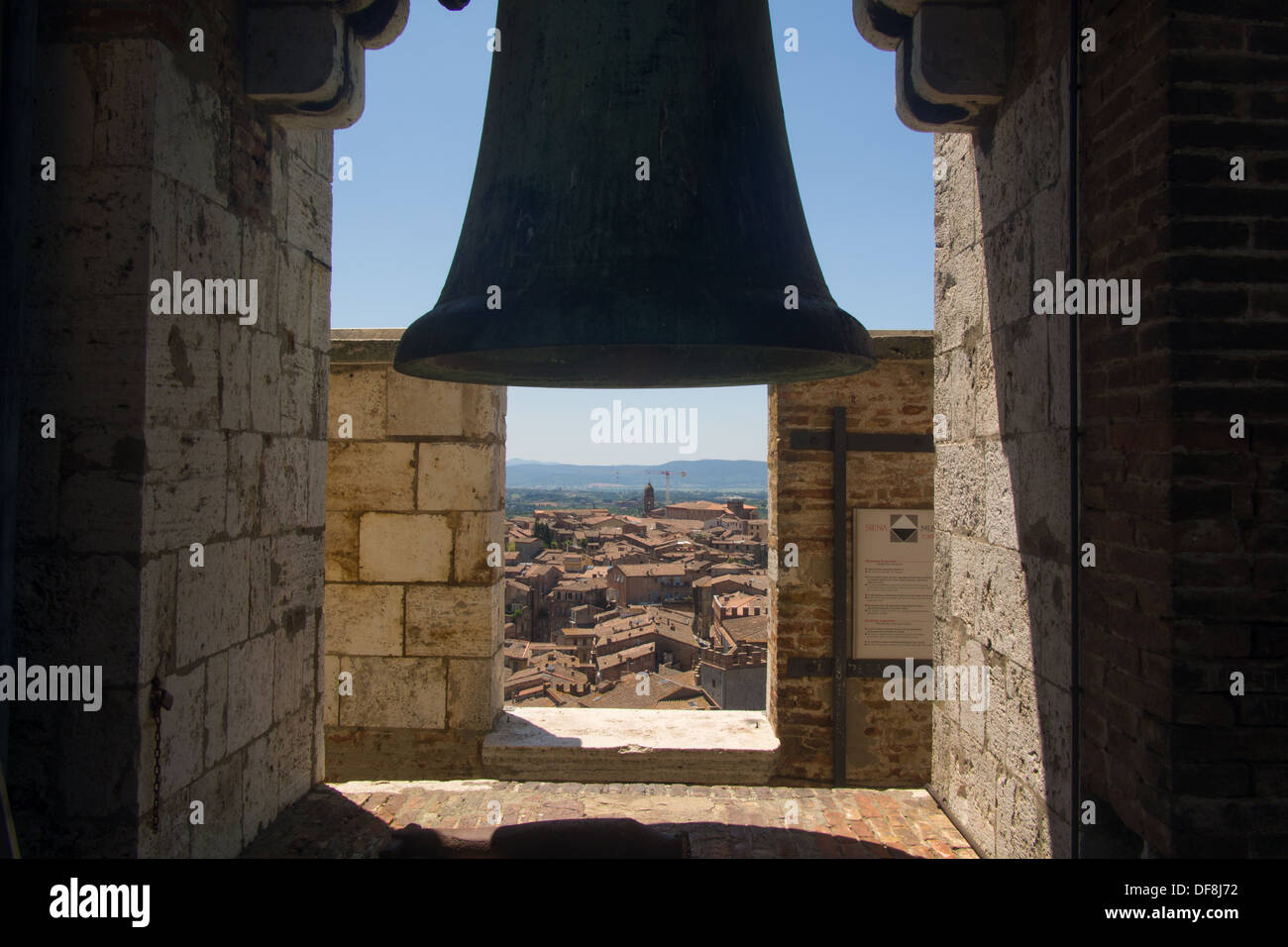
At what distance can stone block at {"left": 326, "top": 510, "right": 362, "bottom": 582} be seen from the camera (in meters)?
5.29

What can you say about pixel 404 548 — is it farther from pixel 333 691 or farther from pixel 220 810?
pixel 220 810

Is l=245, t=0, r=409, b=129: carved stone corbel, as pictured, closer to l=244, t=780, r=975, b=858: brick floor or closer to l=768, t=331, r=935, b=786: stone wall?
l=244, t=780, r=975, b=858: brick floor

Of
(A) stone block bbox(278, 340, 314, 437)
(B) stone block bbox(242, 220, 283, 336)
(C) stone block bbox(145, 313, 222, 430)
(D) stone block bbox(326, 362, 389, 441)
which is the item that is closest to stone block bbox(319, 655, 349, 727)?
(D) stone block bbox(326, 362, 389, 441)

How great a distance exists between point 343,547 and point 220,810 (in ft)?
9.77

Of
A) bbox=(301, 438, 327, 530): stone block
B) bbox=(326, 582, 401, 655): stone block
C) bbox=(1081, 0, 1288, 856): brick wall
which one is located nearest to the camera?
bbox=(1081, 0, 1288, 856): brick wall

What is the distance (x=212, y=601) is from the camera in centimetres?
238

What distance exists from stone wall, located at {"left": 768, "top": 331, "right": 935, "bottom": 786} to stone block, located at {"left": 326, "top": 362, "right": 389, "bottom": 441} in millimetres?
2834

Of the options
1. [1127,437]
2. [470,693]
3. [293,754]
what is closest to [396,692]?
[470,693]

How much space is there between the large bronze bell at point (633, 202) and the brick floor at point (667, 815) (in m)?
1.58

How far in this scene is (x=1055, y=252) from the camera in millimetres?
2264

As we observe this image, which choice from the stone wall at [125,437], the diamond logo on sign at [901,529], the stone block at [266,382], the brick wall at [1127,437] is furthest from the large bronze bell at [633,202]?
the diamond logo on sign at [901,529]

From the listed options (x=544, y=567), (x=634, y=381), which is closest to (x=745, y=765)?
(x=634, y=381)

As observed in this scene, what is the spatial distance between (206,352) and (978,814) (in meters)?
2.74

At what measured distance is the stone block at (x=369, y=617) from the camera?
17.3ft
